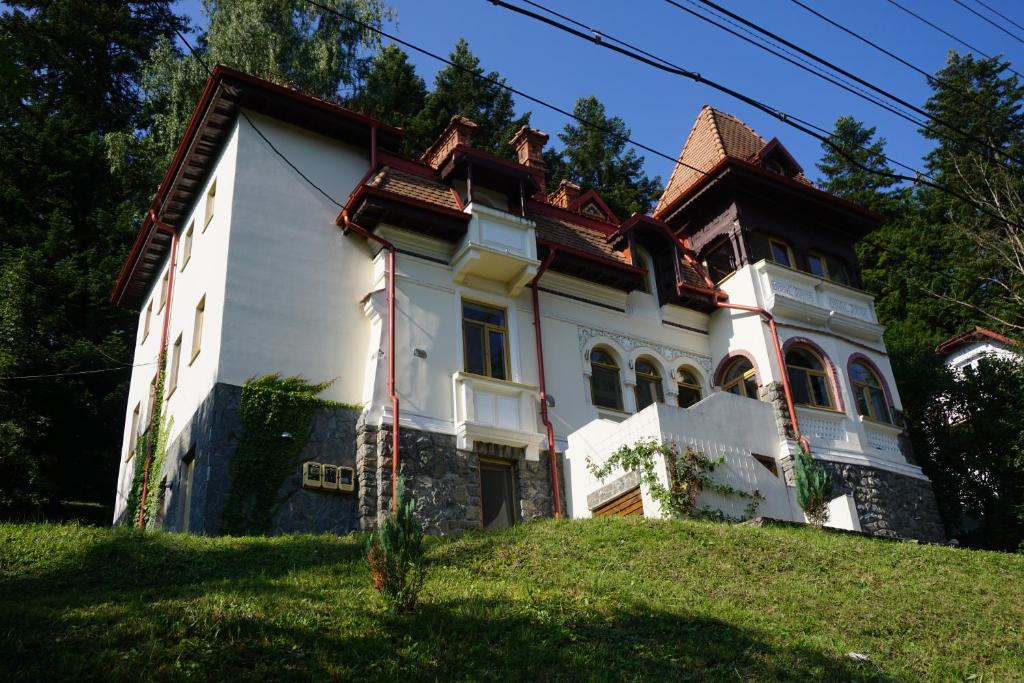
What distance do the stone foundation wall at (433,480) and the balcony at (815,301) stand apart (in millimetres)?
7897

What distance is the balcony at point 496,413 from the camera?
59.2ft

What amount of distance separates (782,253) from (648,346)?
4706 millimetres

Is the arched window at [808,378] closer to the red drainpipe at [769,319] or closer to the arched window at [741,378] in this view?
the red drainpipe at [769,319]

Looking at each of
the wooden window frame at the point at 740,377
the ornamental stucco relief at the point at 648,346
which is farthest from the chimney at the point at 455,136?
the wooden window frame at the point at 740,377

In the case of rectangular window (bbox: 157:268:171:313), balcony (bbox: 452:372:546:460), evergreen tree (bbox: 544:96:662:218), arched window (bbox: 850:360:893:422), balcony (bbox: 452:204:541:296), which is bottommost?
balcony (bbox: 452:372:546:460)

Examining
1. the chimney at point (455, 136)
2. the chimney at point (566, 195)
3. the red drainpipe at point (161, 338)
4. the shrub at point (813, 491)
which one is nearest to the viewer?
the shrub at point (813, 491)

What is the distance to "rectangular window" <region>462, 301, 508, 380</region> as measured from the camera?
63.3 ft

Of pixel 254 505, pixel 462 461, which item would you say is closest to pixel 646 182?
pixel 462 461

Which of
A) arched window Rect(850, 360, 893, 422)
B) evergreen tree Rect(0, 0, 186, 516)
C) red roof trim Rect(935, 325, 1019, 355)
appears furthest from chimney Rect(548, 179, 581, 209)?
red roof trim Rect(935, 325, 1019, 355)

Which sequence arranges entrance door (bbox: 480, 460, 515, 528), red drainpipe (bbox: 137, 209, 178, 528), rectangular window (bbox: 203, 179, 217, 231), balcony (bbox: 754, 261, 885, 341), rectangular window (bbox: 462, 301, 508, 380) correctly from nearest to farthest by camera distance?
entrance door (bbox: 480, 460, 515, 528)
rectangular window (bbox: 462, 301, 508, 380)
red drainpipe (bbox: 137, 209, 178, 528)
rectangular window (bbox: 203, 179, 217, 231)
balcony (bbox: 754, 261, 885, 341)

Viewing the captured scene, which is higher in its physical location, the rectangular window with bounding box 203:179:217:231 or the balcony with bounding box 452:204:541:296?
the rectangular window with bounding box 203:179:217:231

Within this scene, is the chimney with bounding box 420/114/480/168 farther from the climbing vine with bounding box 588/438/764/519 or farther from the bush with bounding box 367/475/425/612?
the bush with bounding box 367/475/425/612

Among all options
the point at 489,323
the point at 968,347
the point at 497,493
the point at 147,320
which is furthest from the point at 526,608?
the point at 968,347

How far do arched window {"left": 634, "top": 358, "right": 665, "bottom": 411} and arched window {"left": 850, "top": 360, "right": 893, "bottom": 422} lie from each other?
4.58m
